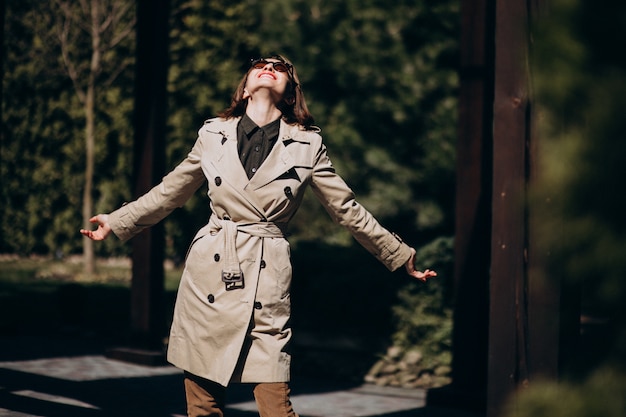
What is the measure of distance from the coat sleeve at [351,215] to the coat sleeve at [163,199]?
0.47m

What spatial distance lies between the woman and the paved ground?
164 cm

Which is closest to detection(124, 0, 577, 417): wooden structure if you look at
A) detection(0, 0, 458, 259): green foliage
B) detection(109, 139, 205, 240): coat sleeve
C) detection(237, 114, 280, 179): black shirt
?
detection(237, 114, 280, 179): black shirt

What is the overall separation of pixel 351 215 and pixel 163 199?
75 cm

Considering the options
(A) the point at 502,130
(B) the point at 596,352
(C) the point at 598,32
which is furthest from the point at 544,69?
(A) the point at 502,130

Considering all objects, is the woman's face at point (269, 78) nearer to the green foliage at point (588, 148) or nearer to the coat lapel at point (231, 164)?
the coat lapel at point (231, 164)

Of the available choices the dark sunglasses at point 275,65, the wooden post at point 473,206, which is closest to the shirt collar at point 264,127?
the dark sunglasses at point 275,65

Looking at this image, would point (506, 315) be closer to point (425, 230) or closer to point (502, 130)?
point (502, 130)

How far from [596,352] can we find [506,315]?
195cm

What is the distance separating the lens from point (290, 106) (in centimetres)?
407

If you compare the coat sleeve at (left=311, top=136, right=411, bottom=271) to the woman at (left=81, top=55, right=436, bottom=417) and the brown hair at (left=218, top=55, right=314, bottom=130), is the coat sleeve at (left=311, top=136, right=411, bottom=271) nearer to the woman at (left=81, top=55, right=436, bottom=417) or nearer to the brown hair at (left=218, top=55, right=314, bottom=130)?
the woman at (left=81, top=55, right=436, bottom=417)

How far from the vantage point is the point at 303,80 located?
11.6 meters

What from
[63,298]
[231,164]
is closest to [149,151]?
[63,298]

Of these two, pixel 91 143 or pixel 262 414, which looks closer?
pixel 262 414

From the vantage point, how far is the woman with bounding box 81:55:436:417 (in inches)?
148
